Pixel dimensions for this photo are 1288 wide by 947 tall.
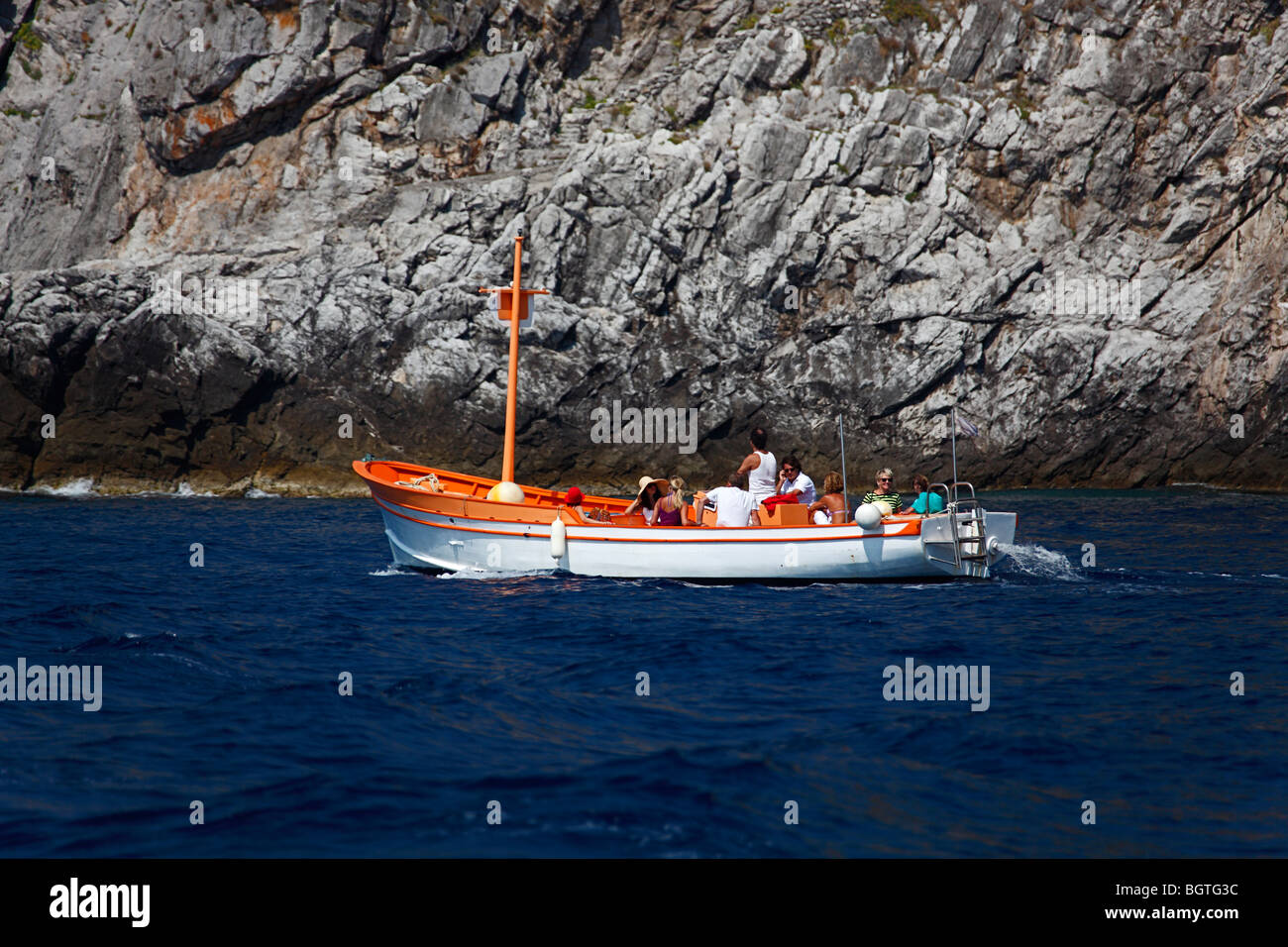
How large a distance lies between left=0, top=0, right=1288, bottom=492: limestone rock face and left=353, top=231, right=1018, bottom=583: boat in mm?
20302

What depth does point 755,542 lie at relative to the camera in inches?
742

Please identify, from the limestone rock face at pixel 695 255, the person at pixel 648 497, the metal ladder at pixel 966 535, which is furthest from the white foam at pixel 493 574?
the limestone rock face at pixel 695 255

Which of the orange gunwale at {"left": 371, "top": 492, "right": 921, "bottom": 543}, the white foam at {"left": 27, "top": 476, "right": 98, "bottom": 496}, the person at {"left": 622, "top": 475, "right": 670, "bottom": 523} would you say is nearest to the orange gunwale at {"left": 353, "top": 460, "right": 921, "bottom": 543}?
the orange gunwale at {"left": 371, "top": 492, "right": 921, "bottom": 543}

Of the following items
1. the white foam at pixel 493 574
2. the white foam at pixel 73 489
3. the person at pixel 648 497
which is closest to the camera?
the person at pixel 648 497

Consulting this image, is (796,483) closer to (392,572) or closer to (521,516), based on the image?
(521,516)

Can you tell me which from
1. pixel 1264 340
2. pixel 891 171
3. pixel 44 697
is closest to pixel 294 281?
pixel 891 171

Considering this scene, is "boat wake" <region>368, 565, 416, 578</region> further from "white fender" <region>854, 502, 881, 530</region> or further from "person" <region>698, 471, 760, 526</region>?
"white fender" <region>854, 502, 881, 530</region>

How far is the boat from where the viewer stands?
18.7 meters

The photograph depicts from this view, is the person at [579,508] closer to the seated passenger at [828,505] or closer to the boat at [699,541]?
the boat at [699,541]

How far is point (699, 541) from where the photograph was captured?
1894 cm

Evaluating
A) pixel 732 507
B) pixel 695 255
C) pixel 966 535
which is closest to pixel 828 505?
pixel 732 507

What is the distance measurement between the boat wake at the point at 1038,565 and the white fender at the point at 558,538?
8.40 metres

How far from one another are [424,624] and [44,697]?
17.4ft

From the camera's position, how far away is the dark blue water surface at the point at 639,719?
776cm
